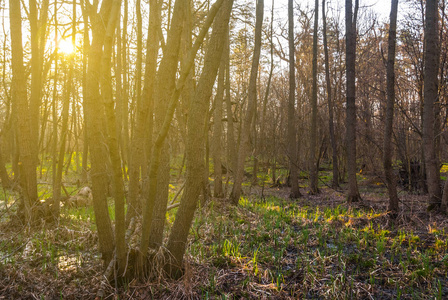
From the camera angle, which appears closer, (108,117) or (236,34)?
(108,117)

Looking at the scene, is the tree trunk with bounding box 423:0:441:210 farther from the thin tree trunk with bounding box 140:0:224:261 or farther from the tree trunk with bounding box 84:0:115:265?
the tree trunk with bounding box 84:0:115:265

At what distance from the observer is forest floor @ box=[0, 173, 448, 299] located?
3.11m

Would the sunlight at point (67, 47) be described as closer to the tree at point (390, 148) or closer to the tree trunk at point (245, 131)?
the tree trunk at point (245, 131)

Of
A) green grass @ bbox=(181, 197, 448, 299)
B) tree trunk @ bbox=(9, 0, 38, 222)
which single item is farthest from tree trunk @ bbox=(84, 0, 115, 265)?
tree trunk @ bbox=(9, 0, 38, 222)

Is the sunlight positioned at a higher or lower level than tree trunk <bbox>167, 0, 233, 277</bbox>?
higher

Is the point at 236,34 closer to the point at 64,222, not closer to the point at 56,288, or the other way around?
the point at 64,222

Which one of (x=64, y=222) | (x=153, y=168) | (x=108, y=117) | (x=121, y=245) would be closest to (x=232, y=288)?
(x=121, y=245)

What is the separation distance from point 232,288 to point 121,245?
1171 millimetres

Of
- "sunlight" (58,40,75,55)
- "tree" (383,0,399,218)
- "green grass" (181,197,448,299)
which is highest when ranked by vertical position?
"sunlight" (58,40,75,55)

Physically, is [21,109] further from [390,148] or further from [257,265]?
[390,148]

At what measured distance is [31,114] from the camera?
5.28 metres

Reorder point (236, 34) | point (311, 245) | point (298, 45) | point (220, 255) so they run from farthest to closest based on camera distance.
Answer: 1. point (298, 45)
2. point (236, 34)
3. point (311, 245)
4. point (220, 255)

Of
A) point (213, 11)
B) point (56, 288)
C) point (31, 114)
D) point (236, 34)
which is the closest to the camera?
point (213, 11)

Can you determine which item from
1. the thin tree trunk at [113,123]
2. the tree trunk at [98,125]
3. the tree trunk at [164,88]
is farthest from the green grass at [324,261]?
the tree trunk at [98,125]
